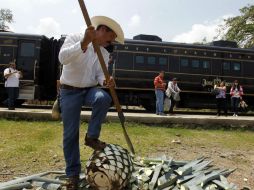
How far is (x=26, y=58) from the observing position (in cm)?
1814

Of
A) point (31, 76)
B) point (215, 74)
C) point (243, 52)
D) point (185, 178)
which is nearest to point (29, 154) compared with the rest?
point (185, 178)

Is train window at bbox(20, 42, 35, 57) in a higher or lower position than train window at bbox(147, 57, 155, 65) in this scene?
higher

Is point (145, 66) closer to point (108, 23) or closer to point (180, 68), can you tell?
point (180, 68)

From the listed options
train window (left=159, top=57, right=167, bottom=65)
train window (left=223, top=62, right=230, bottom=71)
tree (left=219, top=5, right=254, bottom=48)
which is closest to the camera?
train window (left=159, top=57, right=167, bottom=65)

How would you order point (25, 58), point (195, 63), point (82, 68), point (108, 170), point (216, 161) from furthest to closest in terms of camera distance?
point (195, 63), point (25, 58), point (216, 161), point (82, 68), point (108, 170)

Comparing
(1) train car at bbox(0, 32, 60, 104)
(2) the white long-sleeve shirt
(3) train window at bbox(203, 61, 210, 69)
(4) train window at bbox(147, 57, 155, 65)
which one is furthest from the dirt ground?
(3) train window at bbox(203, 61, 210, 69)

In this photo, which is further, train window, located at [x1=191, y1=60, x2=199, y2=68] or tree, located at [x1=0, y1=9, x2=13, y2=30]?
tree, located at [x1=0, y1=9, x2=13, y2=30]

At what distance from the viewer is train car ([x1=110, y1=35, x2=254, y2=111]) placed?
61.7ft

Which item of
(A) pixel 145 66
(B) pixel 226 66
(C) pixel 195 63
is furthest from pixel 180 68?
(B) pixel 226 66

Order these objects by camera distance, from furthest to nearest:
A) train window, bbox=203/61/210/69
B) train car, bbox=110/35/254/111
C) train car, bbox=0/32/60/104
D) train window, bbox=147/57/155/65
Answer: train window, bbox=203/61/210/69, train window, bbox=147/57/155/65, train car, bbox=110/35/254/111, train car, bbox=0/32/60/104

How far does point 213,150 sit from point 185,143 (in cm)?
84

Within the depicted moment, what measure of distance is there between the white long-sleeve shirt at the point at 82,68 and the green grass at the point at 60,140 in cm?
238

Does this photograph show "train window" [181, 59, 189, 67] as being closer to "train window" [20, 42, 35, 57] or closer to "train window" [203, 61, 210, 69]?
"train window" [203, 61, 210, 69]

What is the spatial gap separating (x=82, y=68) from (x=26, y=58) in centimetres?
1365
